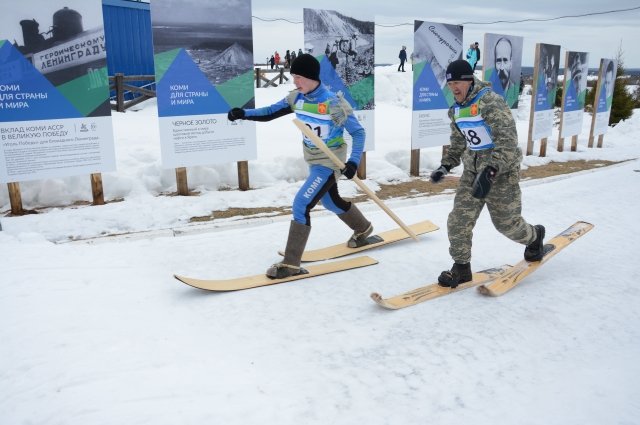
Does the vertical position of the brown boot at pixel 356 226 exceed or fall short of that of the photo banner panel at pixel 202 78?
it falls short

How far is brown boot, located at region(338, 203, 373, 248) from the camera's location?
5.54 metres

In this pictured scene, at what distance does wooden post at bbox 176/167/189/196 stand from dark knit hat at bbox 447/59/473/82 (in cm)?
489

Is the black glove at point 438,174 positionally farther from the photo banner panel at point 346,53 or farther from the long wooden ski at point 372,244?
the photo banner panel at point 346,53

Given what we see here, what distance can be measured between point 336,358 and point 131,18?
623 inches

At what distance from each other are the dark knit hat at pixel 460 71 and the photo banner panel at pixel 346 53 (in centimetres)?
481

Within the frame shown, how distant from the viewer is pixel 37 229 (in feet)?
20.2

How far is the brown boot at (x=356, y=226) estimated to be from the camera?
218 inches

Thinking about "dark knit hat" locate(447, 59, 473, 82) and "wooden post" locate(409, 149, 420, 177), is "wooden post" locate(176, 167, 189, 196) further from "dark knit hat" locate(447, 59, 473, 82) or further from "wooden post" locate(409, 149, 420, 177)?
"dark knit hat" locate(447, 59, 473, 82)

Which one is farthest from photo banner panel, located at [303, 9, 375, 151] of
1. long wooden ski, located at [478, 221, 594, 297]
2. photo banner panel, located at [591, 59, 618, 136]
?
photo banner panel, located at [591, 59, 618, 136]

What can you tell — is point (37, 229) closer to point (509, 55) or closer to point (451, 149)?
point (451, 149)

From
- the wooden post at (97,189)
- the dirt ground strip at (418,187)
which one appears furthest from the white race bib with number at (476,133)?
the wooden post at (97,189)

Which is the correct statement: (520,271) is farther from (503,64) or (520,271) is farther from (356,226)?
(503,64)

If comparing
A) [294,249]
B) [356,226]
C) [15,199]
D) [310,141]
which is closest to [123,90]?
[15,199]

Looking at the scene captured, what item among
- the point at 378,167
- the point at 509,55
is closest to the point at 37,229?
the point at 378,167
